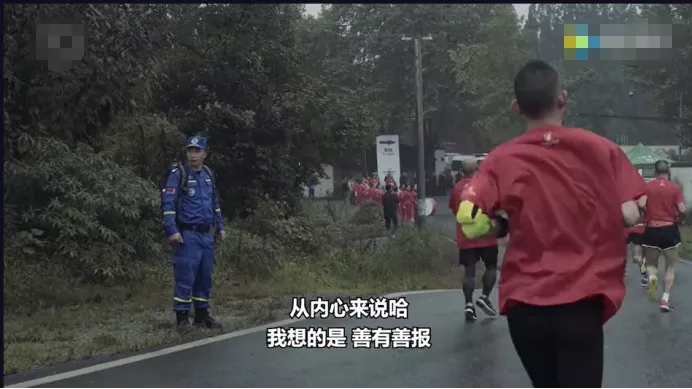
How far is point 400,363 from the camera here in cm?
600

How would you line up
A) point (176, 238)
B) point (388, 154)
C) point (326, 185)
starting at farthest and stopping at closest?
point (326, 185) → point (388, 154) → point (176, 238)

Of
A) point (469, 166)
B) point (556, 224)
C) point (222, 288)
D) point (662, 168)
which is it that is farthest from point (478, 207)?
point (222, 288)

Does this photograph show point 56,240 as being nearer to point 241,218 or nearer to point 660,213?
point 241,218

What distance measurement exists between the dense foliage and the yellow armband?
2452mm

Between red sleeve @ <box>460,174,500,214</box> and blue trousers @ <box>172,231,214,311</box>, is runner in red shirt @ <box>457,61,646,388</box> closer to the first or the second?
red sleeve @ <box>460,174,500,214</box>

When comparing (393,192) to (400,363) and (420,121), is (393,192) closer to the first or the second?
(420,121)

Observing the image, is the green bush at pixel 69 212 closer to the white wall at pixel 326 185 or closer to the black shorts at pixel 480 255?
the black shorts at pixel 480 255

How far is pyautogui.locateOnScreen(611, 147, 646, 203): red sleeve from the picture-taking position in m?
2.84

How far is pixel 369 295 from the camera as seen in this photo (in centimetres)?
1018

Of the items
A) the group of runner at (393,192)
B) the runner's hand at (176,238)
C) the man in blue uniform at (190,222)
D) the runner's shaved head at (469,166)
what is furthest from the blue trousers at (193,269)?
the group of runner at (393,192)

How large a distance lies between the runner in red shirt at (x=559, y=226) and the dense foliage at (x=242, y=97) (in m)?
2.31

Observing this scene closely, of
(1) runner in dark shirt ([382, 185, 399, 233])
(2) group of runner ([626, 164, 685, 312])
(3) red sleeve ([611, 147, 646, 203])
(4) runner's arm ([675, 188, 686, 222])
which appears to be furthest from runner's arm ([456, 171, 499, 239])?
(1) runner in dark shirt ([382, 185, 399, 233])

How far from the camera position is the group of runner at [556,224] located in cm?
285

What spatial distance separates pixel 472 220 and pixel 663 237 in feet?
22.7
